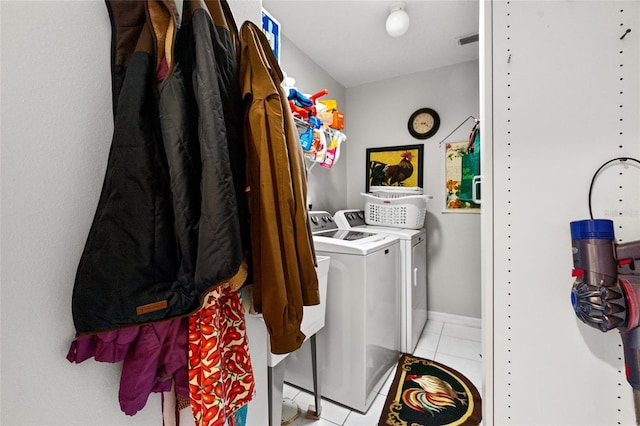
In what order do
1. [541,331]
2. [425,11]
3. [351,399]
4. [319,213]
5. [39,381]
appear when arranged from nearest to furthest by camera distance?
[39,381] → [541,331] → [351,399] → [425,11] → [319,213]

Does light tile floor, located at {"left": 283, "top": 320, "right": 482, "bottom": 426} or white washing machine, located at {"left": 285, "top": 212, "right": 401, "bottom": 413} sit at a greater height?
white washing machine, located at {"left": 285, "top": 212, "right": 401, "bottom": 413}

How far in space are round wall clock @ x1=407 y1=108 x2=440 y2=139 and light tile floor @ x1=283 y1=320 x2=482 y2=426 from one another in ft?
6.50

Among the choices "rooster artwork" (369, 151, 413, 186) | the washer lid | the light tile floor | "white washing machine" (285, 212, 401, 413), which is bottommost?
the light tile floor

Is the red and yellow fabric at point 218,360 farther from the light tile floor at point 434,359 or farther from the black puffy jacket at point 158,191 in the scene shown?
the light tile floor at point 434,359

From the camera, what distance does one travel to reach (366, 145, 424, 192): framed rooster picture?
2.91 metres

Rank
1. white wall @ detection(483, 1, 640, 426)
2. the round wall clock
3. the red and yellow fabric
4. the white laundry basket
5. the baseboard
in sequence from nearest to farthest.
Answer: the red and yellow fabric → white wall @ detection(483, 1, 640, 426) → the white laundry basket → the baseboard → the round wall clock

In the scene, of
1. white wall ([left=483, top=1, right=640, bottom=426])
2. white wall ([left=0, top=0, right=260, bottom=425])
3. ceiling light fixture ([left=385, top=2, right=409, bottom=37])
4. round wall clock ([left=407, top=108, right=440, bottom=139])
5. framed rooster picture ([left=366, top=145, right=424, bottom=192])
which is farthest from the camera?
framed rooster picture ([left=366, top=145, right=424, bottom=192])

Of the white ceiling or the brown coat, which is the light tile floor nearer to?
the brown coat

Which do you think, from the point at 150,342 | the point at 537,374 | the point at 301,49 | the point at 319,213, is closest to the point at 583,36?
the point at 537,374

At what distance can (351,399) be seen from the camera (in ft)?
5.48

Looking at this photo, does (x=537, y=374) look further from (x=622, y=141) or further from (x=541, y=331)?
(x=622, y=141)

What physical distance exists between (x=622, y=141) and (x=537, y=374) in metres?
0.72

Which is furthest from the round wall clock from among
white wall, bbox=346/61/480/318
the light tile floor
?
the light tile floor

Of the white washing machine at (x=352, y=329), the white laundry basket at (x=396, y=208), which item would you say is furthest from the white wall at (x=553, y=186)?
the white laundry basket at (x=396, y=208)
